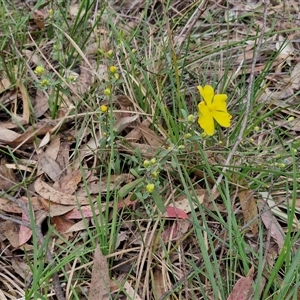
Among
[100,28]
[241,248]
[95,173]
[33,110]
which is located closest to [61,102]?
[33,110]

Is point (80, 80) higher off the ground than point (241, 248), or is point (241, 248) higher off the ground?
point (80, 80)

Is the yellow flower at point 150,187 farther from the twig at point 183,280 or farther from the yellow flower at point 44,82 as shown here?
the yellow flower at point 44,82

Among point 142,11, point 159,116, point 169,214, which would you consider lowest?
point 169,214

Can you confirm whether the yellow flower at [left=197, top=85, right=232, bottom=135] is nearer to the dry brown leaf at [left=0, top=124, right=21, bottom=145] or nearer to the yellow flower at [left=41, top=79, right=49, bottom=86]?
the yellow flower at [left=41, top=79, right=49, bottom=86]

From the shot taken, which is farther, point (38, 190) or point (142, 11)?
point (142, 11)

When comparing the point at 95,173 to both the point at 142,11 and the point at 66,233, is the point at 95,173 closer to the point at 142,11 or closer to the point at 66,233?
the point at 66,233

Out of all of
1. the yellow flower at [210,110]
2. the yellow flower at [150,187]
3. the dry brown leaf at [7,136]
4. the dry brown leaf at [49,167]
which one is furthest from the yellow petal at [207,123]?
the dry brown leaf at [7,136]
